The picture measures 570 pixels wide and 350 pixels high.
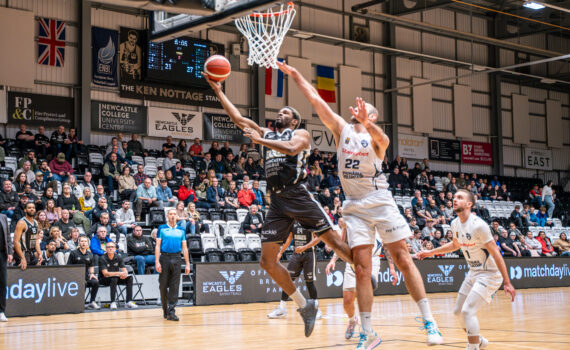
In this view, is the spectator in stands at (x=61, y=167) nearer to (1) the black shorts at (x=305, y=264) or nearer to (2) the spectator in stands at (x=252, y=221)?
(2) the spectator in stands at (x=252, y=221)

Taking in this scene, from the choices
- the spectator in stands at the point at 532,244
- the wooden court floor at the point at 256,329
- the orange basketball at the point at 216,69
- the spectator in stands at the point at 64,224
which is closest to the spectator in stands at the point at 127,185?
the spectator in stands at the point at 64,224

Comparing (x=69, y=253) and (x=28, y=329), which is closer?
(x=28, y=329)

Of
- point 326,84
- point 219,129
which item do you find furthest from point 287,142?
point 326,84

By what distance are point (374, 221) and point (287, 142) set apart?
1.24 m

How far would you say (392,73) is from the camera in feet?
106

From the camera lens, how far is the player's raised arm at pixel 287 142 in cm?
699

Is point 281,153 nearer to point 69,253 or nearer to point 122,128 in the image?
point 69,253

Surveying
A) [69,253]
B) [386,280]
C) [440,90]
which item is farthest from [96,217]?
[440,90]

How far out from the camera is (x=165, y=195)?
20.0m

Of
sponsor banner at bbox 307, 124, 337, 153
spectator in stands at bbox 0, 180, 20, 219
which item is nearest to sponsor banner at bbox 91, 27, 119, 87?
spectator in stands at bbox 0, 180, 20, 219

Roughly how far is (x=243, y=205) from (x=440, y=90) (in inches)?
649

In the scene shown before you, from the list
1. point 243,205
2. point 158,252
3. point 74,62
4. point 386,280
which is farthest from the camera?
point 74,62

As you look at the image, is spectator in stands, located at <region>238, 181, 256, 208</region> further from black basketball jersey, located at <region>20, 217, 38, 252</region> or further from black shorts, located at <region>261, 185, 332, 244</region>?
black shorts, located at <region>261, 185, 332, 244</region>

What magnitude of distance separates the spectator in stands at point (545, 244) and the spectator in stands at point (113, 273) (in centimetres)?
1663
